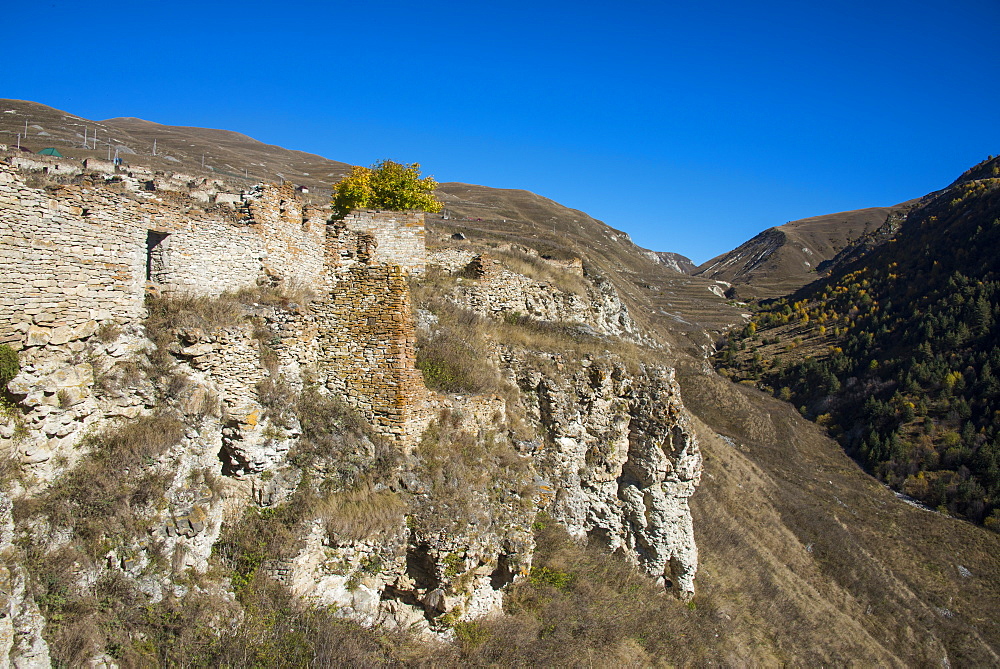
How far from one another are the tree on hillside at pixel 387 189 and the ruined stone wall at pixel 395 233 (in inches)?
426

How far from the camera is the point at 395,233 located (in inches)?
528

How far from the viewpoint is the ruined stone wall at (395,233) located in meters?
13.1

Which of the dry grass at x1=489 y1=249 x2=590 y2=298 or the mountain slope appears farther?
the dry grass at x1=489 y1=249 x2=590 y2=298

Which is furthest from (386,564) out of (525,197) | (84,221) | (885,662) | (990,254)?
(525,197)

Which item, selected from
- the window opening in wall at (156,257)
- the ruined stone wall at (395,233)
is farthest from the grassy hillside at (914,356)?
the window opening in wall at (156,257)

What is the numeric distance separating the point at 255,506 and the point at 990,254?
328 ft

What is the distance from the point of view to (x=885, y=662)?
21.4 m

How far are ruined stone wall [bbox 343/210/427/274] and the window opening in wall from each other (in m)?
4.48

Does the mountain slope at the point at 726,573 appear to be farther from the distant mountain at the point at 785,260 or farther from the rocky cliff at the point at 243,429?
the distant mountain at the point at 785,260

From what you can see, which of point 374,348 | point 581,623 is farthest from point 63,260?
point 581,623

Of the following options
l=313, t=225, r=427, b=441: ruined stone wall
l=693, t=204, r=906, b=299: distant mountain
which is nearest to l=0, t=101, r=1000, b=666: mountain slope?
l=313, t=225, r=427, b=441: ruined stone wall

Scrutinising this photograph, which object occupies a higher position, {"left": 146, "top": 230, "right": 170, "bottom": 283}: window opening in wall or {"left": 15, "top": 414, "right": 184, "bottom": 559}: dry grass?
{"left": 146, "top": 230, "right": 170, "bottom": 283}: window opening in wall

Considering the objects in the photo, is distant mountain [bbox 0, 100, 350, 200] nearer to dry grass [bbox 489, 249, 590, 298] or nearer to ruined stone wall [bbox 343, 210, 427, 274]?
dry grass [bbox 489, 249, 590, 298]

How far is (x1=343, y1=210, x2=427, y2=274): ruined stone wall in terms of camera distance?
43.0 ft
